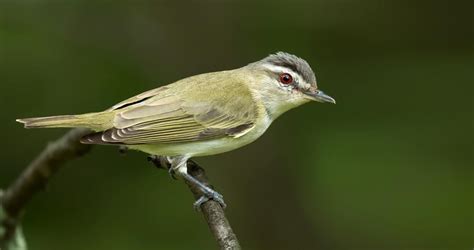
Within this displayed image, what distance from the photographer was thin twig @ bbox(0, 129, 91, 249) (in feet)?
15.6

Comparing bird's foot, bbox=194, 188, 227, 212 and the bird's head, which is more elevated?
the bird's head

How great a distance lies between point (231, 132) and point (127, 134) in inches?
26.3

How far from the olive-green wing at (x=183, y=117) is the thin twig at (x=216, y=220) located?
0.67 ft

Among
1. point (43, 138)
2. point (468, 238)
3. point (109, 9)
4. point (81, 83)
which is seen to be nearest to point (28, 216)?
point (43, 138)

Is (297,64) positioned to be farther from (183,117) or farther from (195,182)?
(195,182)

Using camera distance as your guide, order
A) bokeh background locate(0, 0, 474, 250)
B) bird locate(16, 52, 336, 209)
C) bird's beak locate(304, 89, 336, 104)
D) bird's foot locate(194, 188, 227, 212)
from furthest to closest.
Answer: bokeh background locate(0, 0, 474, 250)
bird's beak locate(304, 89, 336, 104)
bird locate(16, 52, 336, 209)
bird's foot locate(194, 188, 227, 212)

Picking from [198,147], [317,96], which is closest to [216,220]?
[198,147]

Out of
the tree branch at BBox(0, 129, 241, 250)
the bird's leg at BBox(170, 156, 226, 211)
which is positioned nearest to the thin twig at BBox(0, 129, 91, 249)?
the tree branch at BBox(0, 129, 241, 250)

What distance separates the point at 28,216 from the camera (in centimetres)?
683

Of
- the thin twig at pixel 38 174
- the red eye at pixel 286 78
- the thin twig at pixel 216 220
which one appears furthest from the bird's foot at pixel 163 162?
the red eye at pixel 286 78

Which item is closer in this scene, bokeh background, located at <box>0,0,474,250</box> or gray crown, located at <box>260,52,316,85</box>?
gray crown, located at <box>260,52,316,85</box>

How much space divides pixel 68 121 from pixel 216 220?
1.06 metres

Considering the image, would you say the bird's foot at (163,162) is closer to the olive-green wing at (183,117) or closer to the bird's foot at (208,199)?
the olive-green wing at (183,117)

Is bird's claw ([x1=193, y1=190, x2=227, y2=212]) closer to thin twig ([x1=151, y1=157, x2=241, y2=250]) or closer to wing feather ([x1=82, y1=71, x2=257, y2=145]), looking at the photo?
thin twig ([x1=151, y1=157, x2=241, y2=250])
